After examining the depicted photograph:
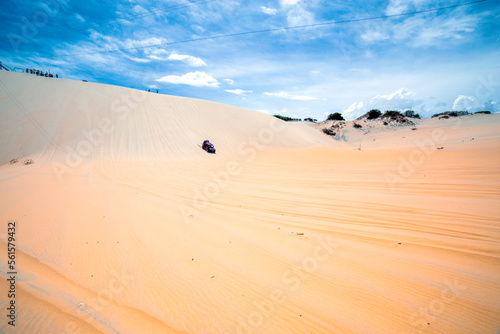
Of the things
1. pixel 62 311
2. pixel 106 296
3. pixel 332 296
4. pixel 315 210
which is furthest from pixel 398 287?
pixel 62 311

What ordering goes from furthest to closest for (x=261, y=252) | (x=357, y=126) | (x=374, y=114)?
(x=374, y=114) < (x=357, y=126) < (x=261, y=252)

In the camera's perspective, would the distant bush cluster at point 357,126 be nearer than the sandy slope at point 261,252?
No

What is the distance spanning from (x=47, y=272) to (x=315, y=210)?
4.76 meters

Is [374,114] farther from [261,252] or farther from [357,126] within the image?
[261,252]

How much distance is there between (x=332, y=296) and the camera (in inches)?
86.5

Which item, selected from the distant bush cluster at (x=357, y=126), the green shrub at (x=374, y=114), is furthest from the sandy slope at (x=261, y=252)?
the green shrub at (x=374, y=114)

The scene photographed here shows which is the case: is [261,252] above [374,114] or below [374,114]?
below

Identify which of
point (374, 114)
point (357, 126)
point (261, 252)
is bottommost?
point (261, 252)

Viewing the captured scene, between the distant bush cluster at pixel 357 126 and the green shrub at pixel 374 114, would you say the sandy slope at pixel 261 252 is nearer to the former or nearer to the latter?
the distant bush cluster at pixel 357 126

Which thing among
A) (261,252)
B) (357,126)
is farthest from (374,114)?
(261,252)

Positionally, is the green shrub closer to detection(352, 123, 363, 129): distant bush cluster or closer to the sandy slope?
detection(352, 123, 363, 129): distant bush cluster

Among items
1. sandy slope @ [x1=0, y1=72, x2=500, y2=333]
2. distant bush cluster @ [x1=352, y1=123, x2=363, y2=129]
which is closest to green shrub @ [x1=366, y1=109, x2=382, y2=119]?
distant bush cluster @ [x1=352, y1=123, x2=363, y2=129]

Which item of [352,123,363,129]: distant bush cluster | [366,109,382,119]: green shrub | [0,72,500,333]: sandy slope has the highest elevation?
[366,109,382,119]: green shrub

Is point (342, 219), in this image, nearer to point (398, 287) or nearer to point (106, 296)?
point (398, 287)
